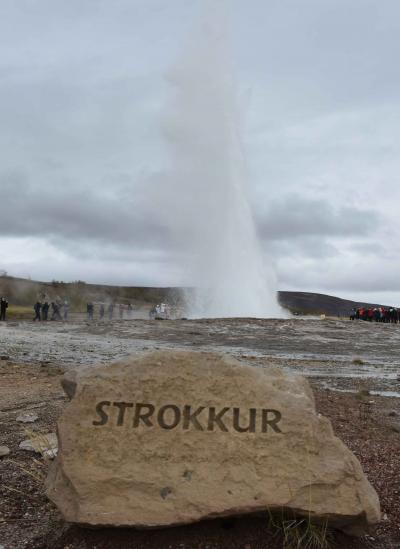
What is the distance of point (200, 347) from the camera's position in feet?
51.7

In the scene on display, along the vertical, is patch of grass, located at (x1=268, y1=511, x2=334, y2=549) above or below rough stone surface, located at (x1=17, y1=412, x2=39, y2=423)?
above

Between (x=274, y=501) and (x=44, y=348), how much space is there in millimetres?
12525

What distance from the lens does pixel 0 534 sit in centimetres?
347

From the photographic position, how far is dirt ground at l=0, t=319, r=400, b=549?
3.37m

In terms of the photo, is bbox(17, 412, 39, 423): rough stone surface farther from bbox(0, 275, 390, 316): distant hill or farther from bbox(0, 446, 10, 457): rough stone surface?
bbox(0, 275, 390, 316): distant hill

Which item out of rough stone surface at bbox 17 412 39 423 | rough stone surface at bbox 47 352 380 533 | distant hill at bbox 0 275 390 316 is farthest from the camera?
distant hill at bbox 0 275 390 316

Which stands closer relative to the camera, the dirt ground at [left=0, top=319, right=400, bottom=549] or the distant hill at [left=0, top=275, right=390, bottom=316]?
the dirt ground at [left=0, top=319, right=400, bottom=549]

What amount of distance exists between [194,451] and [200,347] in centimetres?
1244

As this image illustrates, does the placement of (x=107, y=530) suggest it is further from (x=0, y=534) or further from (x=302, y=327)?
(x=302, y=327)

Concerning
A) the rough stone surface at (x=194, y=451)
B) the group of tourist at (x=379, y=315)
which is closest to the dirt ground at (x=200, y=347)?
the rough stone surface at (x=194, y=451)

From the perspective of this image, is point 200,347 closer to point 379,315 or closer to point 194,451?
point 194,451

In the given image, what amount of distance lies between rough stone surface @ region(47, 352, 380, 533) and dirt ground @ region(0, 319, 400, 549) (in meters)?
0.23

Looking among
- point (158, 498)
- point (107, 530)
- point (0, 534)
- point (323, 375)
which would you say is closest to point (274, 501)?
point (158, 498)

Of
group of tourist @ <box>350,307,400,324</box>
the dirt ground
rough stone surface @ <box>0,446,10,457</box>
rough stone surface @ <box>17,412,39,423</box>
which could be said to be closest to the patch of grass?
the dirt ground
